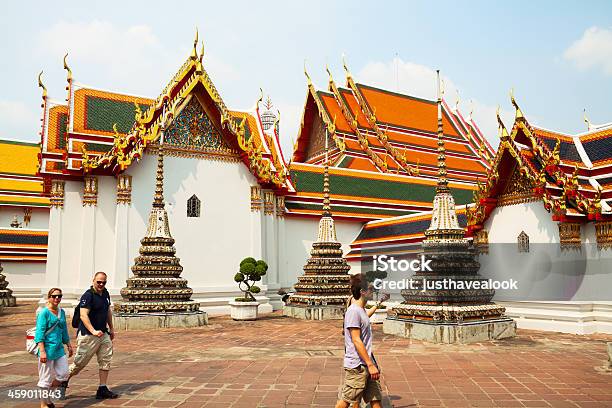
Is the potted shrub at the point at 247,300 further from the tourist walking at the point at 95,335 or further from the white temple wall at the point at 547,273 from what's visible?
the tourist walking at the point at 95,335

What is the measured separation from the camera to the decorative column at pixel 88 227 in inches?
621

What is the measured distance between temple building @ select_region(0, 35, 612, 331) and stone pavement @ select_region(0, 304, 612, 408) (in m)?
3.25

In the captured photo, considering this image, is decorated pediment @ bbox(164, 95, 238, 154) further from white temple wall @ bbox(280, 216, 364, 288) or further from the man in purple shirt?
the man in purple shirt

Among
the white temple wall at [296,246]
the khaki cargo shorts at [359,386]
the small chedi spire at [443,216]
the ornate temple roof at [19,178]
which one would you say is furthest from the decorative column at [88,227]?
the khaki cargo shorts at [359,386]

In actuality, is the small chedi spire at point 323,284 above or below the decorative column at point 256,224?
below

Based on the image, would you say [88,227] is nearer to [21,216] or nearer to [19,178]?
[21,216]

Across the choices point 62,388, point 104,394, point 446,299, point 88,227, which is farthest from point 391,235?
point 62,388

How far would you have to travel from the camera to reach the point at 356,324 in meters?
4.31

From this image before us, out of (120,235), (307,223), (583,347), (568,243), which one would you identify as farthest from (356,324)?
(307,223)

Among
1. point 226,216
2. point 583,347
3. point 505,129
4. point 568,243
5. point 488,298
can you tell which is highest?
point 505,129

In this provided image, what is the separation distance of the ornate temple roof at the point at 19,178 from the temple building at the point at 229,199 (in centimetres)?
391

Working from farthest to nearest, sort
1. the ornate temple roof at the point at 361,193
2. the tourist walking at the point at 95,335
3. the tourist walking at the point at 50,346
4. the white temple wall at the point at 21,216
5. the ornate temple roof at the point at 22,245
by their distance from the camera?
the white temple wall at the point at 21,216
the ornate temple roof at the point at 22,245
the ornate temple roof at the point at 361,193
the tourist walking at the point at 95,335
the tourist walking at the point at 50,346

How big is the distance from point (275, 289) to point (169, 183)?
5.23m

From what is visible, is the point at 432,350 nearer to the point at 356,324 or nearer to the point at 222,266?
the point at 356,324
